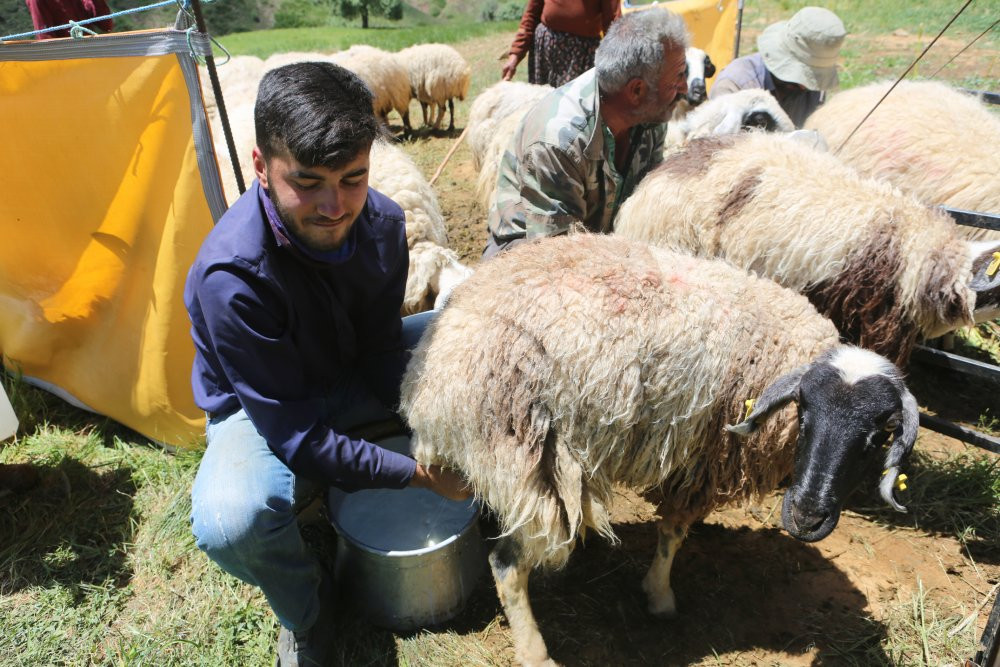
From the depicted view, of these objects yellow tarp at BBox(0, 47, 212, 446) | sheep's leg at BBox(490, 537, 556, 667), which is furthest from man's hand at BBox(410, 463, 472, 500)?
yellow tarp at BBox(0, 47, 212, 446)

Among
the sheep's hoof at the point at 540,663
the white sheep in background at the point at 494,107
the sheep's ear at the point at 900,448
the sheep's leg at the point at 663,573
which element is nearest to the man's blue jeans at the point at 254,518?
the sheep's hoof at the point at 540,663

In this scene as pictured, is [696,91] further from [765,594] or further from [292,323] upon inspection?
[292,323]

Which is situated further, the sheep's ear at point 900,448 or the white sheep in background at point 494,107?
the white sheep in background at point 494,107

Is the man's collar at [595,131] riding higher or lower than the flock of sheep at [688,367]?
higher

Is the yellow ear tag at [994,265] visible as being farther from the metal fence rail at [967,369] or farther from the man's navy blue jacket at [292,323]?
the man's navy blue jacket at [292,323]

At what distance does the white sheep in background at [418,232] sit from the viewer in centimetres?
351

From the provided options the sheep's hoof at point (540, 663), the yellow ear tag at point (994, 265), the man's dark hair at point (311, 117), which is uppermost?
the man's dark hair at point (311, 117)

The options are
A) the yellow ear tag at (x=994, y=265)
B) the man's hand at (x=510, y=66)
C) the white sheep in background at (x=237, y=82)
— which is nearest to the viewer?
the yellow ear tag at (x=994, y=265)

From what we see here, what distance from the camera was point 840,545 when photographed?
293 cm

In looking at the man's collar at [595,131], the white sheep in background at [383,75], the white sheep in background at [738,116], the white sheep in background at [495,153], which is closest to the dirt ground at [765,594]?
the man's collar at [595,131]

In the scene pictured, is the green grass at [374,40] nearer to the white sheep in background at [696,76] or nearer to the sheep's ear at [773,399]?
the white sheep in background at [696,76]

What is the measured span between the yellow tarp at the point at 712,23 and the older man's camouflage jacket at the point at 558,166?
5.27 m

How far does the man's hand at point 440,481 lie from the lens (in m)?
2.11

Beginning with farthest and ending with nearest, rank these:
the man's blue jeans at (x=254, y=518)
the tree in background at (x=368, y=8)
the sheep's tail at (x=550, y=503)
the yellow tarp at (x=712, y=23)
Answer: the tree in background at (x=368, y=8) → the yellow tarp at (x=712, y=23) → the sheep's tail at (x=550, y=503) → the man's blue jeans at (x=254, y=518)
